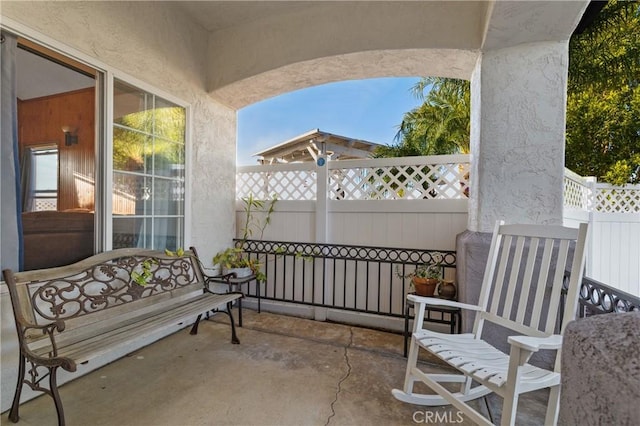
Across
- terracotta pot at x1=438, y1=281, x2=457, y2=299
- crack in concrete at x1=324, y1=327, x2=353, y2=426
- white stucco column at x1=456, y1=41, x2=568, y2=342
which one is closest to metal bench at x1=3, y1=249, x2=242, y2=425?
crack in concrete at x1=324, y1=327, x2=353, y2=426

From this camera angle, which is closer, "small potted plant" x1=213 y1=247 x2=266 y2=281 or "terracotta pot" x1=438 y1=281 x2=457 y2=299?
"terracotta pot" x1=438 y1=281 x2=457 y2=299

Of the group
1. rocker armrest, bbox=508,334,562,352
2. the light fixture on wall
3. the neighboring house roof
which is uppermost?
the neighboring house roof

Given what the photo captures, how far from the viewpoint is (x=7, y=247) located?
1667 millimetres

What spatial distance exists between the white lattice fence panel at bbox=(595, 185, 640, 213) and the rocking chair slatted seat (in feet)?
Result: 13.7

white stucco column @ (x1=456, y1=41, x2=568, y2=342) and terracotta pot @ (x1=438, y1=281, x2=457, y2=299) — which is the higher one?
white stucco column @ (x1=456, y1=41, x2=568, y2=342)

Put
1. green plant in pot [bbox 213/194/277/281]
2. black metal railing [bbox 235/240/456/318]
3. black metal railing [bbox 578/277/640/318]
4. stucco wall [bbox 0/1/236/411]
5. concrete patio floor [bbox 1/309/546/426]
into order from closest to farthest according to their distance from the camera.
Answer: black metal railing [bbox 578/277/640/318], concrete patio floor [bbox 1/309/546/426], stucco wall [bbox 0/1/236/411], black metal railing [bbox 235/240/456/318], green plant in pot [bbox 213/194/277/281]

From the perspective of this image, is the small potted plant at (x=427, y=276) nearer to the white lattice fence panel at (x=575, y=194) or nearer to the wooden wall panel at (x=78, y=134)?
the white lattice fence panel at (x=575, y=194)

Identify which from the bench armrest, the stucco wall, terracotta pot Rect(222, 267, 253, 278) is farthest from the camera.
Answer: terracotta pot Rect(222, 267, 253, 278)

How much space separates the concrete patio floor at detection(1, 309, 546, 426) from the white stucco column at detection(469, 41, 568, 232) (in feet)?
4.38

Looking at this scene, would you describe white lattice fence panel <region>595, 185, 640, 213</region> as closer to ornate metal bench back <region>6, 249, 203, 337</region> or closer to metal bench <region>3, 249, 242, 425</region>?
metal bench <region>3, 249, 242, 425</region>

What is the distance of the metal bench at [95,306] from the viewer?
1492 mm

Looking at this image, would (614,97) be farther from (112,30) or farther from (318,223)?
(112,30)

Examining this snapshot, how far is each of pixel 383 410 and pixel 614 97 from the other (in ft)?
26.0

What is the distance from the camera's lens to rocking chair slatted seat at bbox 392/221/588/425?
122 cm
